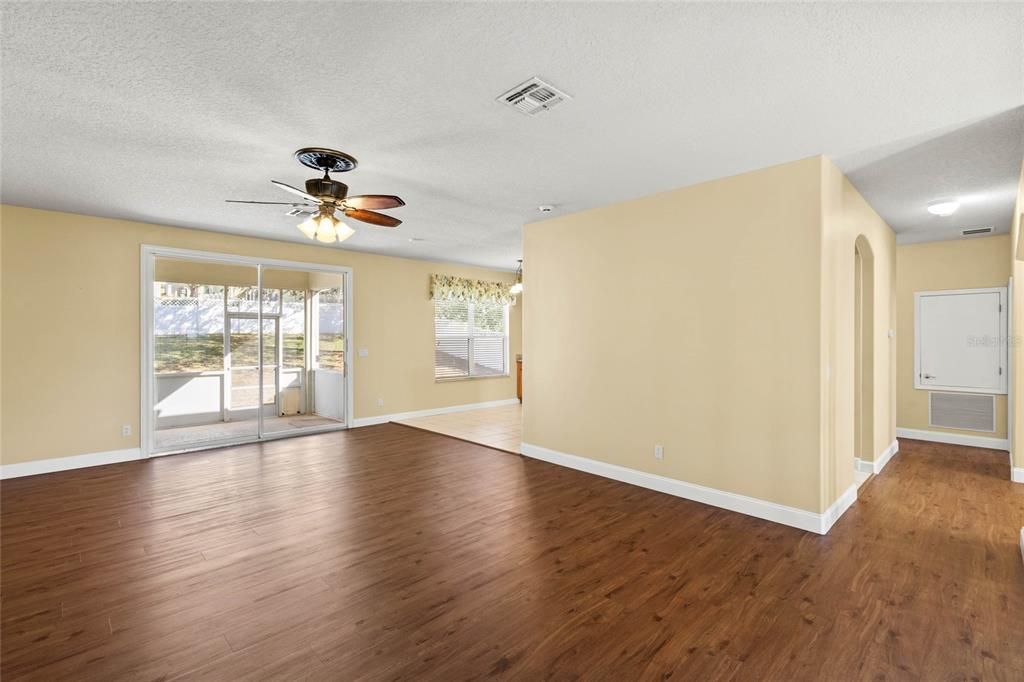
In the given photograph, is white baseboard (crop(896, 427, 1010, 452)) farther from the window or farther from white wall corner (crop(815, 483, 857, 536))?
the window

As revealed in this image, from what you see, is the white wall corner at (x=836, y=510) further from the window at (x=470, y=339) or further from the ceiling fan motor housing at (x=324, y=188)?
the window at (x=470, y=339)

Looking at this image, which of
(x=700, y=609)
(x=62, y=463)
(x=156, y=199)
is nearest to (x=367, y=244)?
(x=156, y=199)

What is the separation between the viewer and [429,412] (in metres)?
7.94

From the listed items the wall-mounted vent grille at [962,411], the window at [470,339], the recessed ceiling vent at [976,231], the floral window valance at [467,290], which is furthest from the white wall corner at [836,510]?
the floral window valance at [467,290]

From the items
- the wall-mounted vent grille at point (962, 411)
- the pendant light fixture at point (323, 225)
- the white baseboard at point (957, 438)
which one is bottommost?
the white baseboard at point (957, 438)

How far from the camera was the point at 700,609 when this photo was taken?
2.32m

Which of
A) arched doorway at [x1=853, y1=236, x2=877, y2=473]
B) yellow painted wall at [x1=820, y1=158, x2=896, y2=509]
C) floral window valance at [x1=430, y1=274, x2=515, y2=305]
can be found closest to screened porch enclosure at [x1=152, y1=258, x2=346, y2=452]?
floral window valance at [x1=430, y1=274, x2=515, y2=305]

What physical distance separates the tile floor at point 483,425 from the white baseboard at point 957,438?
4.98m

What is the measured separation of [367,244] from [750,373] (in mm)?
4964

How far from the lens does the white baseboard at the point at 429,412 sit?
710cm

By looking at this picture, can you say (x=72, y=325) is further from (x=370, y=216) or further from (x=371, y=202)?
(x=371, y=202)

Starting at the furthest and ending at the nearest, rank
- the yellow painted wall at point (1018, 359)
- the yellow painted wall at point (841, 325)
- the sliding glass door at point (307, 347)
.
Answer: the sliding glass door at point (307, 347) < the yellow painted wall at point (1018, 359) < the yellow painted wall at point (841, 325)

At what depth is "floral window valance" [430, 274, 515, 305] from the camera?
26.1ft

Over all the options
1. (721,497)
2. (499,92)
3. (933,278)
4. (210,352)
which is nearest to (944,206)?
(933,278)
